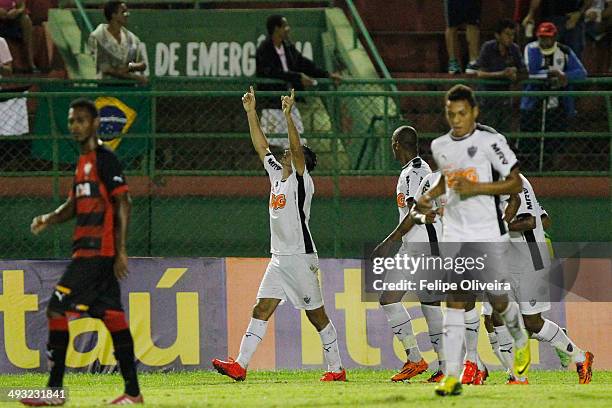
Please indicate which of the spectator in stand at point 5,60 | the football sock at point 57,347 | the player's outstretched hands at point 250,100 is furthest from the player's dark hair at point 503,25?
the football sock at point 57,347

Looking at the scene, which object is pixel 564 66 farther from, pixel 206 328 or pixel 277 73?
pixel 206 328

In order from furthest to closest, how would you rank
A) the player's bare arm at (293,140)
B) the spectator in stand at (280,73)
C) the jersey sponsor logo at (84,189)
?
the spectator in stand at (280,73) < the player's bare arm at (293,140) < the jersey sponsor logo at (84,189)

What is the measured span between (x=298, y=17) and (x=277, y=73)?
4171 mm

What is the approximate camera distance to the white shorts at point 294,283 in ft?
38.6

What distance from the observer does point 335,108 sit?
14.5 meters

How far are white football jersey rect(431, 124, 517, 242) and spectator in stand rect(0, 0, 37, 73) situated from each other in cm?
830

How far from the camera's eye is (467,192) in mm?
9000

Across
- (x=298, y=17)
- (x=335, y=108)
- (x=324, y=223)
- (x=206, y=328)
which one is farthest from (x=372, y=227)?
(x=298, y=17)

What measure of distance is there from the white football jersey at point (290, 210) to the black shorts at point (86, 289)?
3288 millimetres

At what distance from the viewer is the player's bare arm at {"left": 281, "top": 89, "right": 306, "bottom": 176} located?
11211 millimetres

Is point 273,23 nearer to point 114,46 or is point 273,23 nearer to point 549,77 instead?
point 114,46

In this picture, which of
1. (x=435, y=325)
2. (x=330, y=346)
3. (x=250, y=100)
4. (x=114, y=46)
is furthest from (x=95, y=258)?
(x=114, y=46)

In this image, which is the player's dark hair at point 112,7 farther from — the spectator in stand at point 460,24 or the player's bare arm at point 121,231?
the player's bare arm at point 121,231

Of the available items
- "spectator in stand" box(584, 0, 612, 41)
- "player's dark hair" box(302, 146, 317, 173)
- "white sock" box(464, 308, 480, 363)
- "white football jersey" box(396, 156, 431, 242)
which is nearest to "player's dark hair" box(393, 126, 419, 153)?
"white football jersey" box(396, 156, 431, 242)
